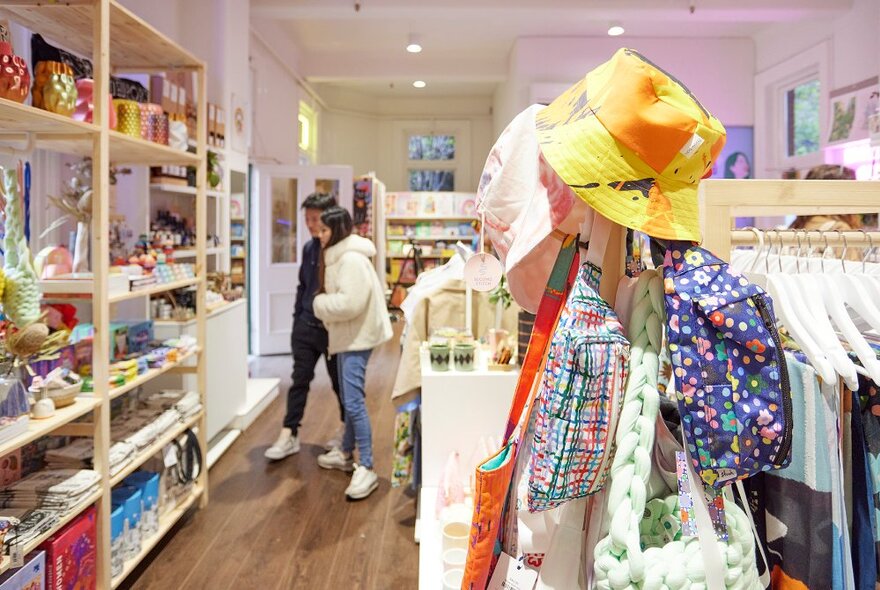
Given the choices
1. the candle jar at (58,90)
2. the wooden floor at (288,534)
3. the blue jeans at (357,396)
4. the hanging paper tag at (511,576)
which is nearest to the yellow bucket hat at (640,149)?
the hanging paper tag at (511,576)

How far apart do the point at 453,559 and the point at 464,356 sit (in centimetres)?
79

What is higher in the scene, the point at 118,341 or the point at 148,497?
the point at 118,341

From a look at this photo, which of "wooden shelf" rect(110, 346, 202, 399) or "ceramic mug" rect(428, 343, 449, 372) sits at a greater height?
"ceramic mug" rect(428, 343, 449, 372)

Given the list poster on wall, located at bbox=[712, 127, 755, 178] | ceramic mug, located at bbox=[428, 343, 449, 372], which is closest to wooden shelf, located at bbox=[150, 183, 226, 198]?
ceramic mug, located at bbox=[428, 343, 449, 372]

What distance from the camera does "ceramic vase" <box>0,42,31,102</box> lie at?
1688 millimetres

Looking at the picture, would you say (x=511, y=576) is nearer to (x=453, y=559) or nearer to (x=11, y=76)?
(x=453, y=559)

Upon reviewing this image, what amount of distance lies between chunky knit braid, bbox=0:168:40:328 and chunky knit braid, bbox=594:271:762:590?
74.5 inches

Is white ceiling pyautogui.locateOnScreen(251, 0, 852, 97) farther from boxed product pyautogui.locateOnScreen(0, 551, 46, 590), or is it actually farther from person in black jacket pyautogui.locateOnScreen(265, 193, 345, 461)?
boxed product pyautogui.locateOnScreen(0, 551, 46, 590)

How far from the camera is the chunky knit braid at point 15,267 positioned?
190 cm

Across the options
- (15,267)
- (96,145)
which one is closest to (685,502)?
(15,267)

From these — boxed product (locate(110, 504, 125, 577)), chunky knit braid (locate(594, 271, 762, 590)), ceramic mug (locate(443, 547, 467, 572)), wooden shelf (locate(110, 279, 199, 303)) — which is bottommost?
boxed product (locate(110, 504, 125, 577))

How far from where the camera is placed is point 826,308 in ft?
3.63

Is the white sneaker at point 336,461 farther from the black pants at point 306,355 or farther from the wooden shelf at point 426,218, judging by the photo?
the wooden shelf at point 426,218

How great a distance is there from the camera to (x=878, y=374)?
0.96 meters
